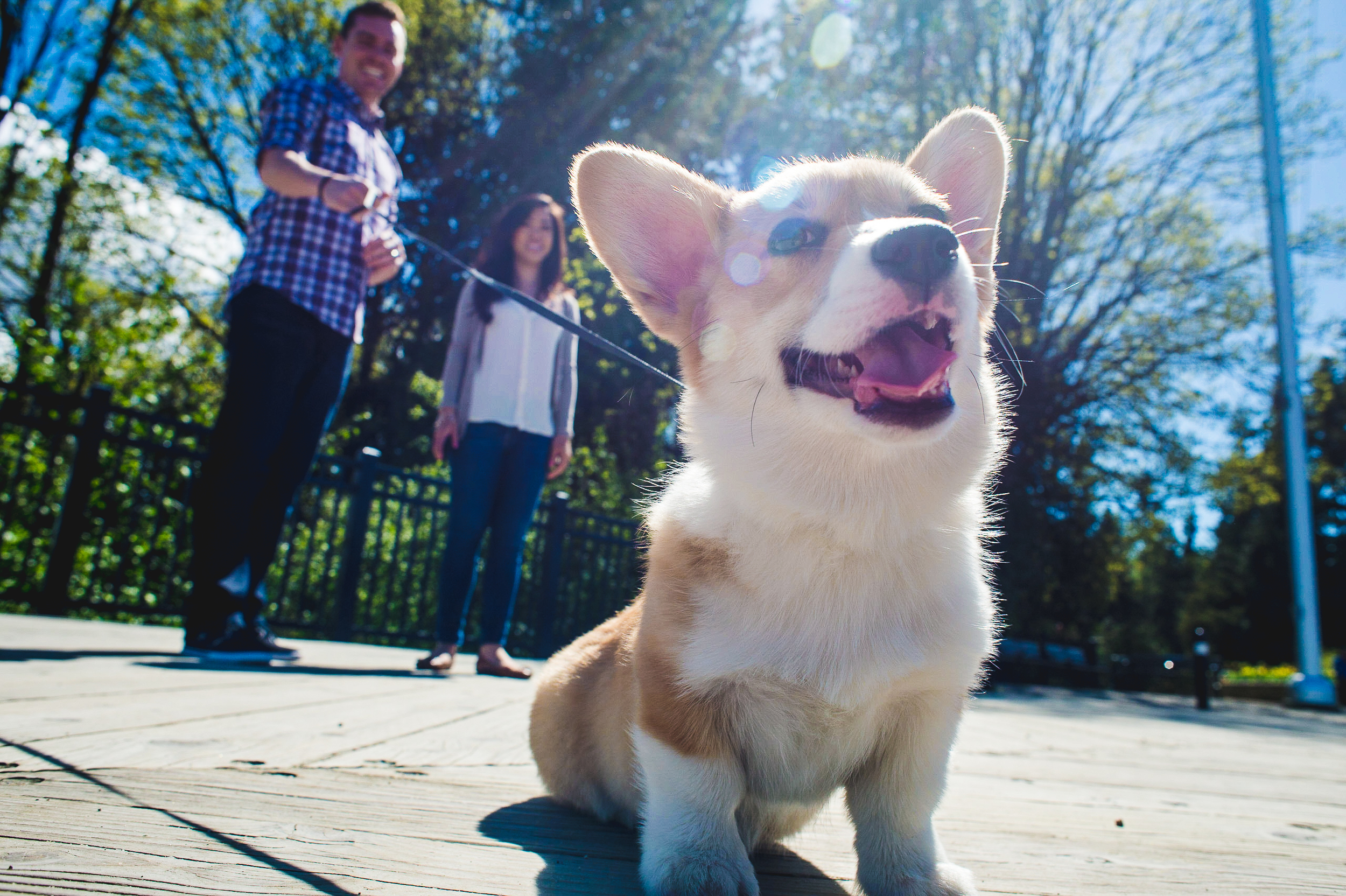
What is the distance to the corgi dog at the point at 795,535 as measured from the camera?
4.42 ft

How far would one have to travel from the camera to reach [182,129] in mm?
18062

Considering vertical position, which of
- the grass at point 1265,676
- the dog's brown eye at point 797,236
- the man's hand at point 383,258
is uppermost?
the man's hand at point 383,258

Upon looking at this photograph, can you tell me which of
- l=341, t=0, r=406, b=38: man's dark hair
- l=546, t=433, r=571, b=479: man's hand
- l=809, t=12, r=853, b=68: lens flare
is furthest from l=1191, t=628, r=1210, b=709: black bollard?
l=809, t=12, r=853, b=68: lens flare

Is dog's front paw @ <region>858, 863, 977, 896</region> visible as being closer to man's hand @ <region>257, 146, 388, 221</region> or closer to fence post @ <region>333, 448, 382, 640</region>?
man's hand @ <region>257, 146, 388, 221</region>

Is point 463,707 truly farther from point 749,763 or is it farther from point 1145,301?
point 1145,301

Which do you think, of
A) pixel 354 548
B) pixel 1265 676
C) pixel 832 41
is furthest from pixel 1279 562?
pixel 354 548

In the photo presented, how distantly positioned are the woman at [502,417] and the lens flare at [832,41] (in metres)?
13.2

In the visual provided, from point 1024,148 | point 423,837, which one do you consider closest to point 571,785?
point 423,837

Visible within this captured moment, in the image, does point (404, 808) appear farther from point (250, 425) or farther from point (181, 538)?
point (181, 538)

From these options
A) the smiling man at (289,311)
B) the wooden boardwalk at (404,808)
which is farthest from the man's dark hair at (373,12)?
the wooden boardwalk at (404,808)

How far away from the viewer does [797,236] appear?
1884mm

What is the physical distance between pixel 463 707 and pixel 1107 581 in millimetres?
17250

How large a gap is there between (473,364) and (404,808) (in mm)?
2998

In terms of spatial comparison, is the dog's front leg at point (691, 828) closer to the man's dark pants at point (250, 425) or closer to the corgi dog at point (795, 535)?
the corgi dog at point (795, 535)
